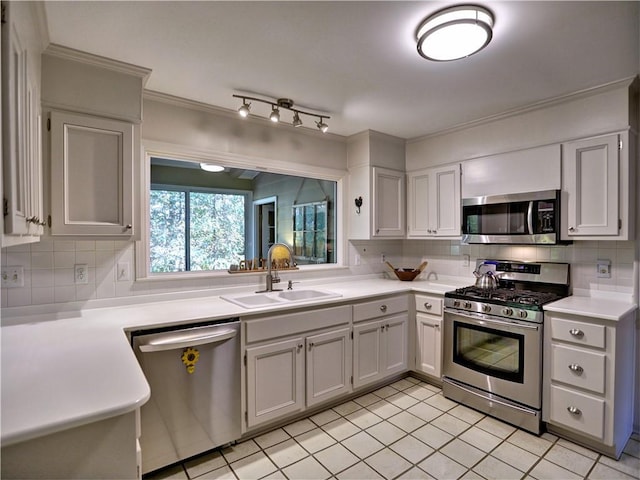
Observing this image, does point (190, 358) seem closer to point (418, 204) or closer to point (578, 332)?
point (578, 332)

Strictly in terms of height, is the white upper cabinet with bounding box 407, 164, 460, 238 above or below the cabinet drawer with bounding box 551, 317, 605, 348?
above

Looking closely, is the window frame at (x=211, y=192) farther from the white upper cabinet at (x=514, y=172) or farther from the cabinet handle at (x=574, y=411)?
the cabinet handle at (x=574, y=411)

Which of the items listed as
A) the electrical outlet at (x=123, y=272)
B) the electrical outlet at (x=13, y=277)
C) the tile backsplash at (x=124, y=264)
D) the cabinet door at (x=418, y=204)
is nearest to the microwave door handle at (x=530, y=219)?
the tile backsplash at (x=124, y=264)

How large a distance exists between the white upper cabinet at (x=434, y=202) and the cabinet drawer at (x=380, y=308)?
2.64 feet

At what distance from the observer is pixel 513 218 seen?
2.80m

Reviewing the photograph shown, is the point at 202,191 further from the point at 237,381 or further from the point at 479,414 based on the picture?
the point at 479,414

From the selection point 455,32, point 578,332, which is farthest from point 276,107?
point 578,332

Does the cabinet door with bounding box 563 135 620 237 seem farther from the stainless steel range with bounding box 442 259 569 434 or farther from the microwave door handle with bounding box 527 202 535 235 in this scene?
the stainless steel range with bounding box 442 259 569 434

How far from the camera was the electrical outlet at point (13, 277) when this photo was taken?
78.6 inches

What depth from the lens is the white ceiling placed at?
5.19ft

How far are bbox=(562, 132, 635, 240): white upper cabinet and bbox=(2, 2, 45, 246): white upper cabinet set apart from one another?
3.17 meters

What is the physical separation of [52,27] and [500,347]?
3.36 metres

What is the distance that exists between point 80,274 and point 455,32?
2598 mm

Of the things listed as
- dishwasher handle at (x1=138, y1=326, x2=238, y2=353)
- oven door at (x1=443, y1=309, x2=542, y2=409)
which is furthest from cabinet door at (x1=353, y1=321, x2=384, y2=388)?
dishwasher handle at (x1=138, y1=326, x2=238, y2=353)
